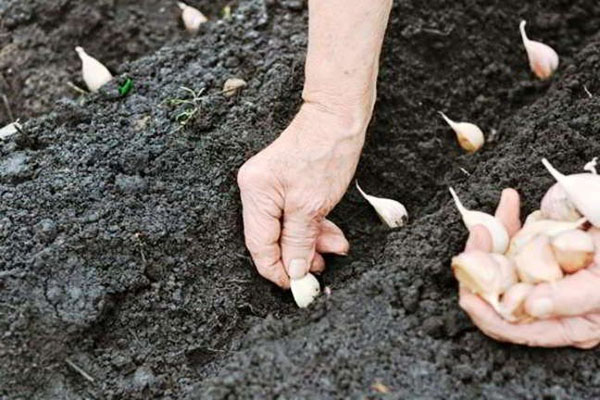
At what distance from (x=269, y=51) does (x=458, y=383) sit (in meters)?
1.19

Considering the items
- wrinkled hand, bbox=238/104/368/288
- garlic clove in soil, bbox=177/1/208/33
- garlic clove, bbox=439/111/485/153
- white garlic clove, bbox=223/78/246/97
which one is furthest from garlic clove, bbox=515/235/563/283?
garlic clove in soil, bbox=177/1/208/33

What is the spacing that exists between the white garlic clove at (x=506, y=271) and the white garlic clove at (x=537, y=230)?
39mm

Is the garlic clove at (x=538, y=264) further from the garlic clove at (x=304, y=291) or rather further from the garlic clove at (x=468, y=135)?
the garlic clove at (x=468, y=135)

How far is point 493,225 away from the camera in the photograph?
1865mm

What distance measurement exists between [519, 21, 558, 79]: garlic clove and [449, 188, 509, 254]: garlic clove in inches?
37.8

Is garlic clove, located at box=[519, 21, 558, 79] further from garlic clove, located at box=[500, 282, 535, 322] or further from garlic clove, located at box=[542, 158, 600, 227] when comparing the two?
garlic clove, located at box=[500, 282, 535, 322]

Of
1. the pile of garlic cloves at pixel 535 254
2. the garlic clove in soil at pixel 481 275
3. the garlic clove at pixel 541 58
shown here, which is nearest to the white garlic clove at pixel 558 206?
the pile of garlic cloves at pixel 535 254

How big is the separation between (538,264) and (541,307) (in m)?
0.10

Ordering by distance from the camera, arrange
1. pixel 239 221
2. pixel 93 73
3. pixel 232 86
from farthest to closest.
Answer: pixel 93 73 < pixel 232 86 < pixel 239 221

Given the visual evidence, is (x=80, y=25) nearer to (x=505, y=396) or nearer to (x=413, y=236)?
(x=413, y=236)

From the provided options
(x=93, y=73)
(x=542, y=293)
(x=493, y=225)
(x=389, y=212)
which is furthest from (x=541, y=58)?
(x=93, y=73)

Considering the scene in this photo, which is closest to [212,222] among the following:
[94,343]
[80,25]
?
[94,343]

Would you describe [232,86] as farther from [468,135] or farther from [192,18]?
[468,135]

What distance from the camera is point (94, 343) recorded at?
2.00m
